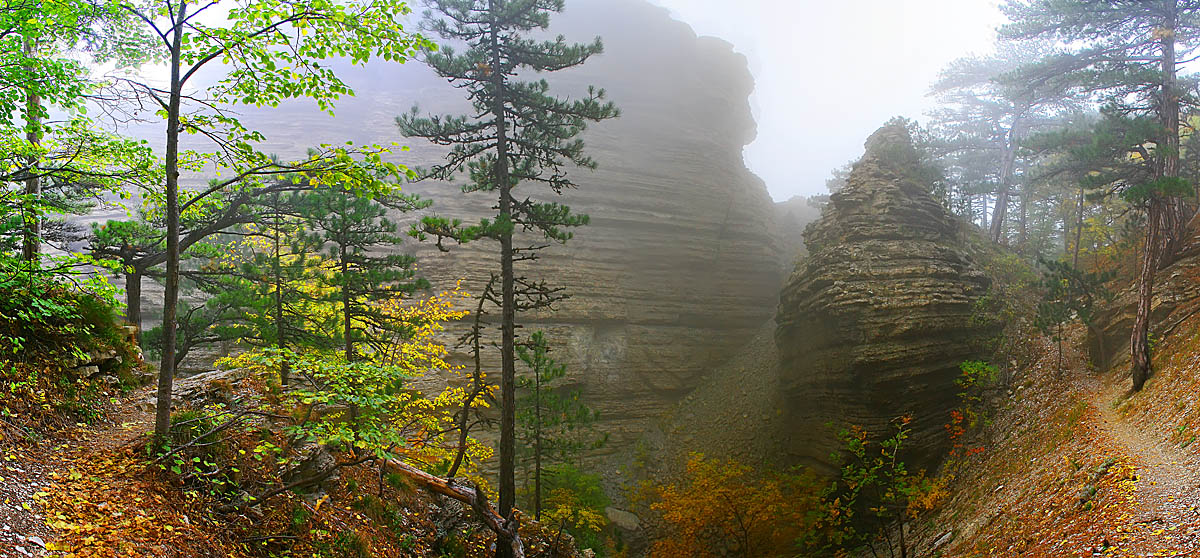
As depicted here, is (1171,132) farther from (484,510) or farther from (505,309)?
(484,510)

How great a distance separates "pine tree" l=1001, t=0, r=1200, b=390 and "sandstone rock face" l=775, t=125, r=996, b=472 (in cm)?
513

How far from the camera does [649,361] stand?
93.7 feet

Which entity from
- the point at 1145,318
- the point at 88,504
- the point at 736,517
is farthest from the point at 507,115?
the point at 1145,318

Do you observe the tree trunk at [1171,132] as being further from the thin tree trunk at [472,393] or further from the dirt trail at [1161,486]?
the thin tree trunk at [472,393]

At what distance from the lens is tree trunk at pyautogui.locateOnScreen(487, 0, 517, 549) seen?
36.8ft

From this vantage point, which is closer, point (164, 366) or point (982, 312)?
point (164, 366)

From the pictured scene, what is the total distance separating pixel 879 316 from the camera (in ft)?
60.6

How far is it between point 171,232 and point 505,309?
273 inches

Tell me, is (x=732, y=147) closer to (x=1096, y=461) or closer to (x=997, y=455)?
(x=997, y=455)

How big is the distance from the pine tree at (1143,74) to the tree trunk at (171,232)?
16760 millimetres

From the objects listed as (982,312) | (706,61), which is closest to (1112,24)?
(982,312)

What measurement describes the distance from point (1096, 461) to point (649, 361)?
2034 cm

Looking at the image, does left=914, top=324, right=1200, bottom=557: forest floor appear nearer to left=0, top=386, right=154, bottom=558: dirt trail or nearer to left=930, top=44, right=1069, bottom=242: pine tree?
left=0, top=386, right=154, bottom=558: dirt trail

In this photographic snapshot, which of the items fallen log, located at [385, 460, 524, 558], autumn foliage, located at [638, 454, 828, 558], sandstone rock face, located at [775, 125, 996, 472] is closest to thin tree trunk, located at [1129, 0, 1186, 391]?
sandstone rock face, located at [775, 125, 996, 472]
